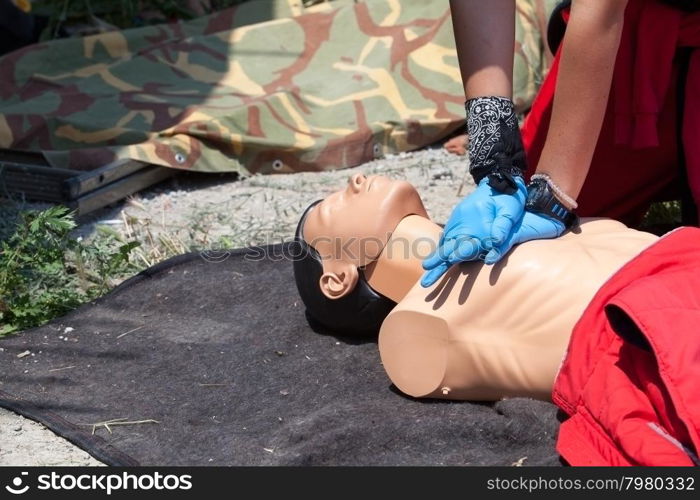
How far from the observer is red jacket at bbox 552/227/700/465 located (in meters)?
1.68

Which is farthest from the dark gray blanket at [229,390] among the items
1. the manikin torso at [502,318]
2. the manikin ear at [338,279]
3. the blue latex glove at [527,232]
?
the blue latex glove at [527,232]

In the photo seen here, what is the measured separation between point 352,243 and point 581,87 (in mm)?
610

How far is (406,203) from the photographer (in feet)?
7.70

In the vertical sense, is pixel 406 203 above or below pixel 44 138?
above

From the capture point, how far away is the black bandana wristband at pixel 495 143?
2203 millimetres

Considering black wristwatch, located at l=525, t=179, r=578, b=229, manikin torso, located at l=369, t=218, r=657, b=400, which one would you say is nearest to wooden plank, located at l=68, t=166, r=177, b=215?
manikin torso, located at l=369, t=218, r=657, b=400

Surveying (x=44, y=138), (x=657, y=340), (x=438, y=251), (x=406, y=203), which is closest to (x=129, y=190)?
(x=44, y=138)

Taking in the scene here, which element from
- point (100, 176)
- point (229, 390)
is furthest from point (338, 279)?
point (100, 176)

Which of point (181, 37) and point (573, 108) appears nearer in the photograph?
point (573, 108)

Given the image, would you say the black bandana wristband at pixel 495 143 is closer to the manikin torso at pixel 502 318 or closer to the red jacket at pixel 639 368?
the manikin torso at pixel 502 318

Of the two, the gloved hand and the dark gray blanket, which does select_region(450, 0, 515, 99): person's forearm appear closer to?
the gloved hand

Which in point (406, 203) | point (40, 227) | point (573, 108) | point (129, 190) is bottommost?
point (129, 190)
